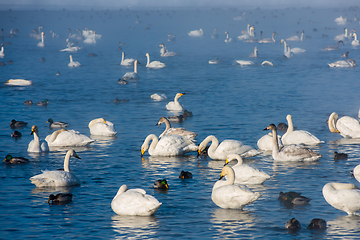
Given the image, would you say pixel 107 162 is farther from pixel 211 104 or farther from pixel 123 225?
pixel 211 104

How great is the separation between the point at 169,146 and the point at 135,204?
24.0ft

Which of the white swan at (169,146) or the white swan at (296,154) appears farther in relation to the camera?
the white swan at (169,146)

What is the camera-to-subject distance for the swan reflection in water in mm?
13102

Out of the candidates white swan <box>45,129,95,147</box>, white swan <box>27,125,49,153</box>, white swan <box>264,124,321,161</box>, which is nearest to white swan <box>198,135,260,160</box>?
white swan <box>264,124,321,161</box>

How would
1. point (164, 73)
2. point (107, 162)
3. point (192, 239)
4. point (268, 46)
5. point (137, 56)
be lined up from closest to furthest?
point (192, 239), point (107, 162), point (164, 73), point (137, 56), point (268, 46)

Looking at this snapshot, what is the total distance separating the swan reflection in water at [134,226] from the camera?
1310 cm

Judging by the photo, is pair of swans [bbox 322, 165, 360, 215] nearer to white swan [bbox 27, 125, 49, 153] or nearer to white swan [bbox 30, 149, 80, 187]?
white swan [bbox 30, 149, 80, 187]

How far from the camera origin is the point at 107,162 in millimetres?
20562

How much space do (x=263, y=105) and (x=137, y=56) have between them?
114ft

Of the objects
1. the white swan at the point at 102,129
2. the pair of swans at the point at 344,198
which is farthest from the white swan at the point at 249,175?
the white swan at the point at 102,129

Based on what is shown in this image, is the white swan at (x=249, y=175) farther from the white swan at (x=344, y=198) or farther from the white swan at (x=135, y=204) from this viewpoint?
the white swan at (x=135, y=204)

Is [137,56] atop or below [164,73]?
atop

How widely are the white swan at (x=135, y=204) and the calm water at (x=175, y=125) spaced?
0.25 m

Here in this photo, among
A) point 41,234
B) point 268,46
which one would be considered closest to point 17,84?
point 41,234
